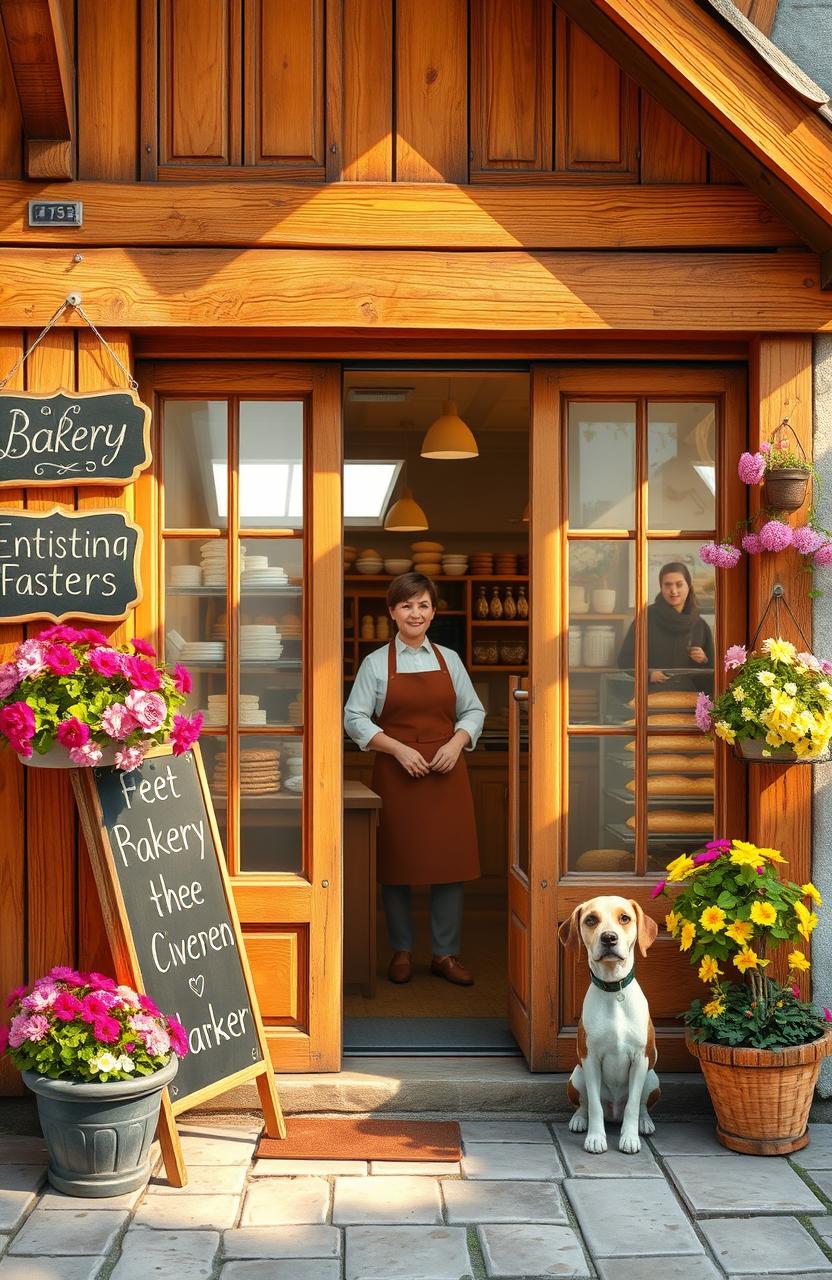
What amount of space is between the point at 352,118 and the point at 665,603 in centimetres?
198

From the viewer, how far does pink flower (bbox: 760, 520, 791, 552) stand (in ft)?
13.9

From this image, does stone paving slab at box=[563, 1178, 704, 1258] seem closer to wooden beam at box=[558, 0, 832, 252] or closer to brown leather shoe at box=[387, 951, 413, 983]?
brown leather shoe at box=[387, 951, 413, 983]

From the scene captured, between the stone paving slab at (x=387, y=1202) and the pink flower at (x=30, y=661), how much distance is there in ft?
5.75

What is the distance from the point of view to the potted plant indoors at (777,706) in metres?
4.00

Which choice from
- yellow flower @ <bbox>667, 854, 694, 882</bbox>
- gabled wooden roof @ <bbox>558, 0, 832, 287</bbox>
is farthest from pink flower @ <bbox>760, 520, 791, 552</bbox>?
yellow flower @ <bbox>667, 854, 694, 882</bbox>

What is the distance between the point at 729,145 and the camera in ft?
13.8

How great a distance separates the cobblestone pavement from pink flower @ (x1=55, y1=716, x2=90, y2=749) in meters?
1.31

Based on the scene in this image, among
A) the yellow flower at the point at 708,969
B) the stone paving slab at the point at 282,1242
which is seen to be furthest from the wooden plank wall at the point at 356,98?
the stone paving slab at the point at 282,1242

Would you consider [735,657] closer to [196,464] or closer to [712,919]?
[712,919]

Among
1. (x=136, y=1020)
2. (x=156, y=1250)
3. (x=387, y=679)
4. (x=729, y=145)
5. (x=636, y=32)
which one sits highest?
(x=636, y=32)

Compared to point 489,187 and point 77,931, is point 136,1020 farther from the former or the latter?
point 489,187

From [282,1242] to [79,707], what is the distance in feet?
5.12

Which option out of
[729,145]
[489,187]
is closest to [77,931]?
[489,187]

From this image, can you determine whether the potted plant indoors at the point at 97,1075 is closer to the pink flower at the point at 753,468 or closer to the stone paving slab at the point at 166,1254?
the stone paving slab at the point at 166,1254
